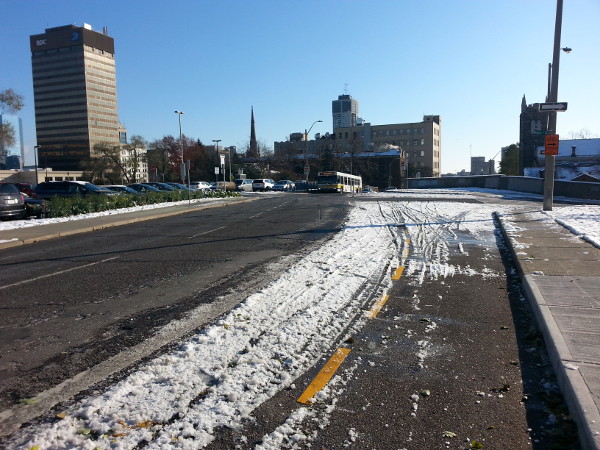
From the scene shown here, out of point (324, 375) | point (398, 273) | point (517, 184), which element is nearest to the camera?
point (324, 375)

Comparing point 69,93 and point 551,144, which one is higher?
point 69,93

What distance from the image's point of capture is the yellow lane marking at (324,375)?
12.8 feet

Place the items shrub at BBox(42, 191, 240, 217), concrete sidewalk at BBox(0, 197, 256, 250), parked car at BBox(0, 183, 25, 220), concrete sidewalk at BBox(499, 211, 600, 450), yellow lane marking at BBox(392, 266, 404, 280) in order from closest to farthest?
concrete sidewalk at BBox(499, 211, 600, 450) → yellow lane marking at BBox(392, 266, 404, 280) → concrete sidewalk at BBox(0, 197, 256, 250) → parked car at BBox(0, 183, 25, 220) → shrub at BBox(42, 191, 240, 217)

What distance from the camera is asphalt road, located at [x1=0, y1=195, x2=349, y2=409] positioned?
15.9ft

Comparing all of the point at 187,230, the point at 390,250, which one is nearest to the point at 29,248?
the point at 187,230

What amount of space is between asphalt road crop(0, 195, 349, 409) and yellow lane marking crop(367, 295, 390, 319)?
1.91m

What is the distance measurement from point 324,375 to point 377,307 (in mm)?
2262

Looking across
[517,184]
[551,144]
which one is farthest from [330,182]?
[551,144]

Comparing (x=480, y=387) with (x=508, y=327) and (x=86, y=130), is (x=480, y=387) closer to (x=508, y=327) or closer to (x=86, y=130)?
(x=508, y=327)

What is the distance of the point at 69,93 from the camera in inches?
5251

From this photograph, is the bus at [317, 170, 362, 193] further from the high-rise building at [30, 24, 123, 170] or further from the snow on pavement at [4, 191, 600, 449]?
the high-rise building at [30, 24, 123, 170]

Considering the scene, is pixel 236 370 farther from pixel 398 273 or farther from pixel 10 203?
pixel 10 203

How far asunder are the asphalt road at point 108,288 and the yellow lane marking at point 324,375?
1.82 m

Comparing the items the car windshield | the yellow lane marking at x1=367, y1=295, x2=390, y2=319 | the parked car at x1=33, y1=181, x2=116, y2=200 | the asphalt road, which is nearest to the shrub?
the car windshield
